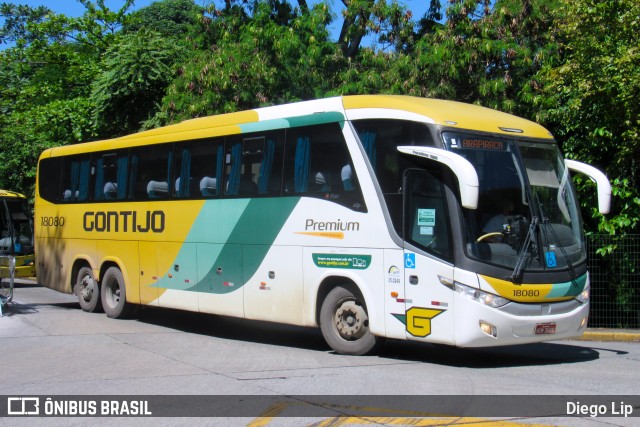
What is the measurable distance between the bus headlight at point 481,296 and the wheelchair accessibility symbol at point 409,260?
0.75 m

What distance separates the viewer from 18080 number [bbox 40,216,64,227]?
17.6m

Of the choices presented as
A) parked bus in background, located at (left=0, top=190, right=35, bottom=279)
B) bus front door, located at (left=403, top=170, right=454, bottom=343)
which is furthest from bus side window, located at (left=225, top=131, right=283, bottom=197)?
parked bus in background, located at (left=0, top=190, right=35, bottom=279)

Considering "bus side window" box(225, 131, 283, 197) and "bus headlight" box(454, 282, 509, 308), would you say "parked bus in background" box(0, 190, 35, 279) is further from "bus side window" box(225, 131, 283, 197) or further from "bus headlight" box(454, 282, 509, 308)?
"bus headlight" box(454, 282, 509, 308)

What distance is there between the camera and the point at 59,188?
58.6ft

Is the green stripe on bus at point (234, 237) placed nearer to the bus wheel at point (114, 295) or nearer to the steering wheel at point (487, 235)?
the bus wheel at point (114, 295)

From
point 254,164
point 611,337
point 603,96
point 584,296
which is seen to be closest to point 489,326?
point 584,296

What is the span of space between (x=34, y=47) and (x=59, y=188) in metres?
20.1

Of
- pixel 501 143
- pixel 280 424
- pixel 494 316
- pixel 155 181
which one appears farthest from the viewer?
pixel 155 181

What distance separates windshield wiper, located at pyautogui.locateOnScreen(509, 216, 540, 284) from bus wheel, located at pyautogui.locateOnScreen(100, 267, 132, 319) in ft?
28.3

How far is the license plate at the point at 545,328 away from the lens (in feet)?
32.9

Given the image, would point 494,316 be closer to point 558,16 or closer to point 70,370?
point 70,370

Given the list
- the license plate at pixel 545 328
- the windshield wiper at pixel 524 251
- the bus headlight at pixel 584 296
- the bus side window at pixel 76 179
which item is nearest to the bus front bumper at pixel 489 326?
the license plate at pixel 545 328

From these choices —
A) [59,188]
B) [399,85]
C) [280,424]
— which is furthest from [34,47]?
[280,424]

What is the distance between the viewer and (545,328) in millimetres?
10102
